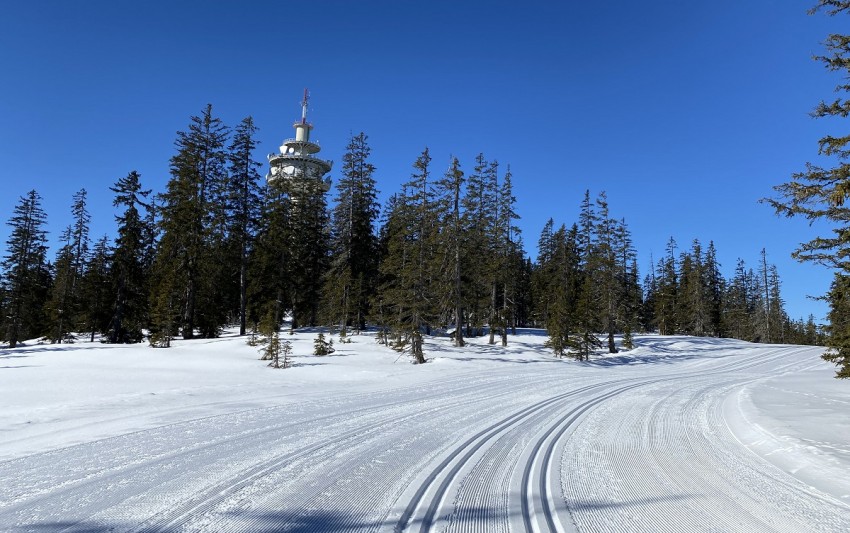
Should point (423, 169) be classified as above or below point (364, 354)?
above

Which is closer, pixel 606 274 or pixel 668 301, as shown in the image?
pixel 606 274

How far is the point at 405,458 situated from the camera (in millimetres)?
5785

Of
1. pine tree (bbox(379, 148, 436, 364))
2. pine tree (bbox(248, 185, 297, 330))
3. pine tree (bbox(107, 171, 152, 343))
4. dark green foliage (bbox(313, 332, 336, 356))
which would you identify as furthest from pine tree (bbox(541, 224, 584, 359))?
pine tree (bbox(107, 171, 152, 343))

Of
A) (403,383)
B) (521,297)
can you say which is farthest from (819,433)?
(521,297)

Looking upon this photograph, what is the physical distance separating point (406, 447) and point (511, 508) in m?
2.46

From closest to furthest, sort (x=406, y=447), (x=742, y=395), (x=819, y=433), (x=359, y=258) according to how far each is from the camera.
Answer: (x=406, y=447)
(x=819, y=433)
(x=742, y=395)
(x=359, y=258)

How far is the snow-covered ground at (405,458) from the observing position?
13.0ft

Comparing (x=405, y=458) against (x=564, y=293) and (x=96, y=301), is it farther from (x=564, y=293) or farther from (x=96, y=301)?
(x=96, y=301)

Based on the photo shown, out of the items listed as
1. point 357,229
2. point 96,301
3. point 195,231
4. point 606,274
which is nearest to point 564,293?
point 606,274

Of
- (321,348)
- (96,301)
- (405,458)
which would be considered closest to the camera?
(405,458)

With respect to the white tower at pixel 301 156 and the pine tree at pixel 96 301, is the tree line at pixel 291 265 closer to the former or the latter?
the pine tree at pixel 96 301

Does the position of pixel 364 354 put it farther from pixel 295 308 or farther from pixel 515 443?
pixel 515 443

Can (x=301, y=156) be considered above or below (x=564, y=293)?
above

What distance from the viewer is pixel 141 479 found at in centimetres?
463
